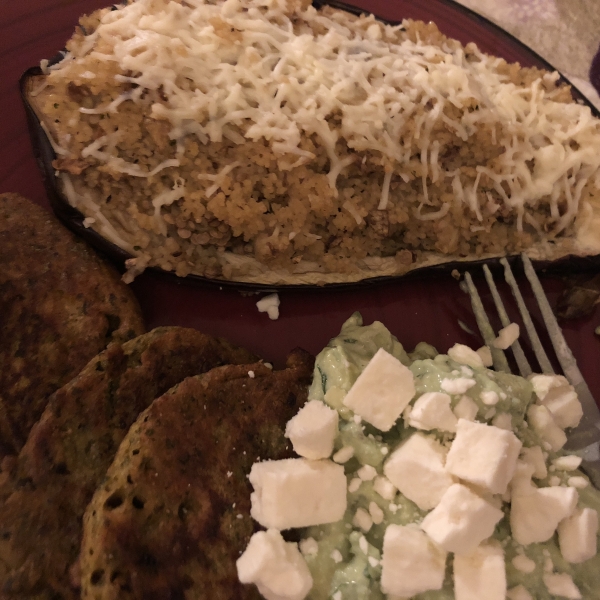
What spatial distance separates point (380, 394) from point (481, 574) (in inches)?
18.9

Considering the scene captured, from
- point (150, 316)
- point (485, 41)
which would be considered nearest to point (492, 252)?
point (485, 41)

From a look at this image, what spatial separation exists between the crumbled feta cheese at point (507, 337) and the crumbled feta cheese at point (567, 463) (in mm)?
425

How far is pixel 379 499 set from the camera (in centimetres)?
139

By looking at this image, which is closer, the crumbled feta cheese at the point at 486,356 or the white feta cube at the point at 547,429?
the white feta cube at the point at 547,429

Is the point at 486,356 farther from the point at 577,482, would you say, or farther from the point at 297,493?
the point at 297,493

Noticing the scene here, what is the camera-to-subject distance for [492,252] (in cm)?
200

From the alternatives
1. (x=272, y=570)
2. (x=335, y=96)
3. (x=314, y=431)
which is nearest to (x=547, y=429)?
(x=314, y=431)

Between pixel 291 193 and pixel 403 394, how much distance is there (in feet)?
2.42

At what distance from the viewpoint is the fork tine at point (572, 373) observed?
70.1 inches

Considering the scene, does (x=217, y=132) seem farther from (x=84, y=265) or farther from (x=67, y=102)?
(x=84, y=265)

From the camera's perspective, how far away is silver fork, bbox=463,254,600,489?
177 centimetres

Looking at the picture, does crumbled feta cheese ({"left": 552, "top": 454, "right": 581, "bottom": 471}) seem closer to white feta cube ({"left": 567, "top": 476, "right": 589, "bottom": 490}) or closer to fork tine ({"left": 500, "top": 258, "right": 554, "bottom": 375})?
white feta cube ({"left": 567, "top": 476, "right": 589, "bottom": 490})

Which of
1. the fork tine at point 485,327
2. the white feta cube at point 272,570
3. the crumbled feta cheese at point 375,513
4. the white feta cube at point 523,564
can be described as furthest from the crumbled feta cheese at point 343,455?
the fork tine at point 485,327

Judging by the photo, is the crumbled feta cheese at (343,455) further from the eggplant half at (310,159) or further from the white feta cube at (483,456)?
the eggplant half at (310,159)
